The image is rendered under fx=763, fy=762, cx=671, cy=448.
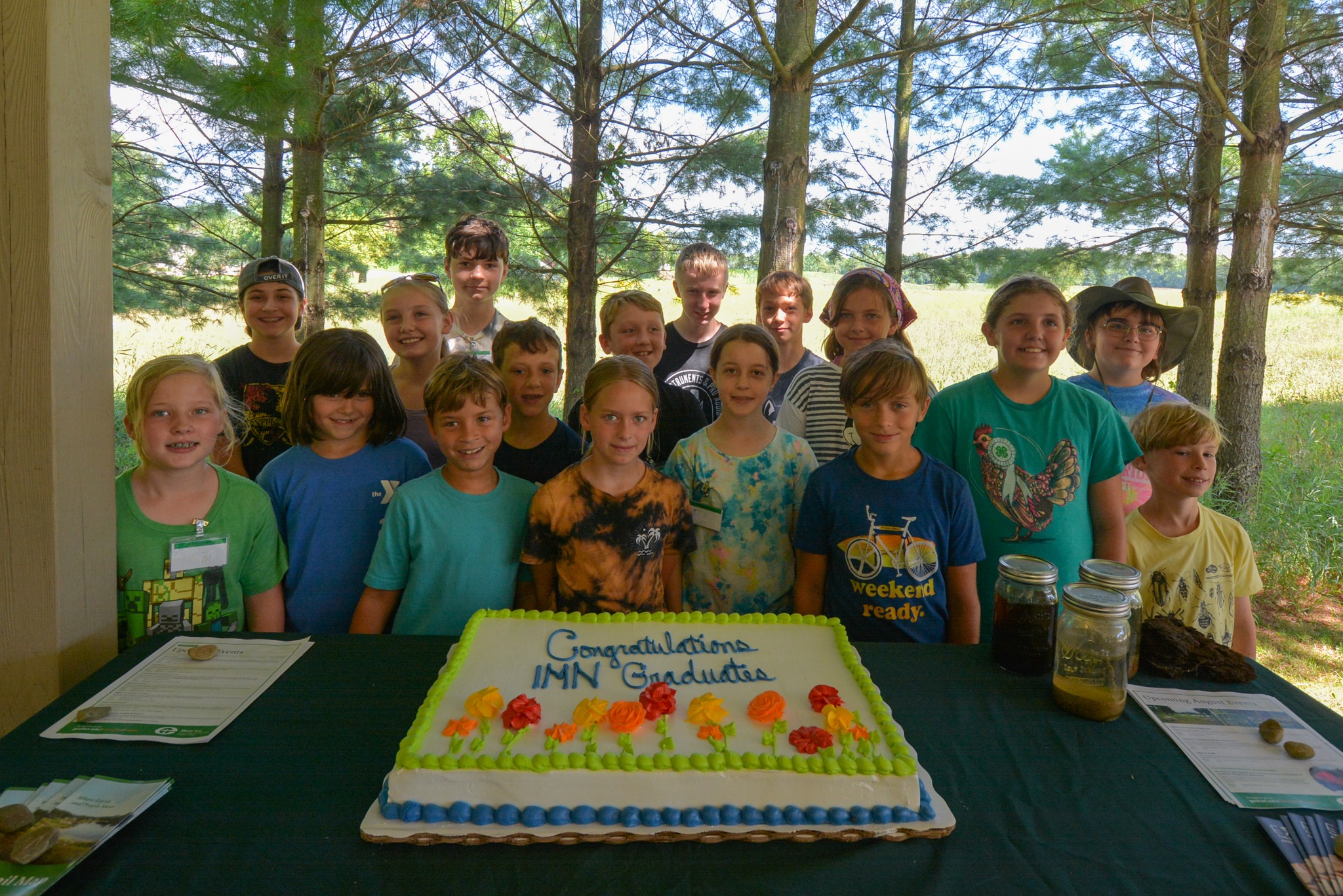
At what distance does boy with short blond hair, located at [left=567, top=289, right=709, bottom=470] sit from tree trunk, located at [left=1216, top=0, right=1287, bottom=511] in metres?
3.87

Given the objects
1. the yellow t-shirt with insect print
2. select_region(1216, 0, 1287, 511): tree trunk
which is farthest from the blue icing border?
select_region(1216, 0, 1287, 511): tree trunk

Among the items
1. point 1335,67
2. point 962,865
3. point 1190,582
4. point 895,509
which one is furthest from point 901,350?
point 1335,67

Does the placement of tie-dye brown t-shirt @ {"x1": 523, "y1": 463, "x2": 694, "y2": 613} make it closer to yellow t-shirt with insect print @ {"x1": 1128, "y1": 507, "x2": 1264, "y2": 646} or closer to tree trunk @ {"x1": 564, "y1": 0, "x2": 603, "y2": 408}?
yellow t-shirt with insect print @ {"x1": 1128, "y1": 507, "x2": 1264, "y2": 646}

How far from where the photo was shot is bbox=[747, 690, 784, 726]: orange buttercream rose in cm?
134

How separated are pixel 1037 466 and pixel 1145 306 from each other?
118cm

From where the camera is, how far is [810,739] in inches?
49.8

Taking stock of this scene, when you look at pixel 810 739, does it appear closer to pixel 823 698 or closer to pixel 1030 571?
pixel 823 698

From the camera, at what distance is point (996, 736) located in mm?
1429

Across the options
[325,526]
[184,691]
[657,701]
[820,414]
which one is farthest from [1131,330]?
[184,691]

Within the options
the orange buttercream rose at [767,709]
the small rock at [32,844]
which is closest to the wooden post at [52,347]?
the small rock at [32,844]

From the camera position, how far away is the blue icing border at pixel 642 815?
1.15 meters

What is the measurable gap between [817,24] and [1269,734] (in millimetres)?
5166

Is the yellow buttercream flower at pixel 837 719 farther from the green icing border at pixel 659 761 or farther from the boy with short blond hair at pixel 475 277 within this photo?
the boy with short blond hair at pixel 475 277

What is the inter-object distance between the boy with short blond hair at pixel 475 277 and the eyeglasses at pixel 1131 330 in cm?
253
